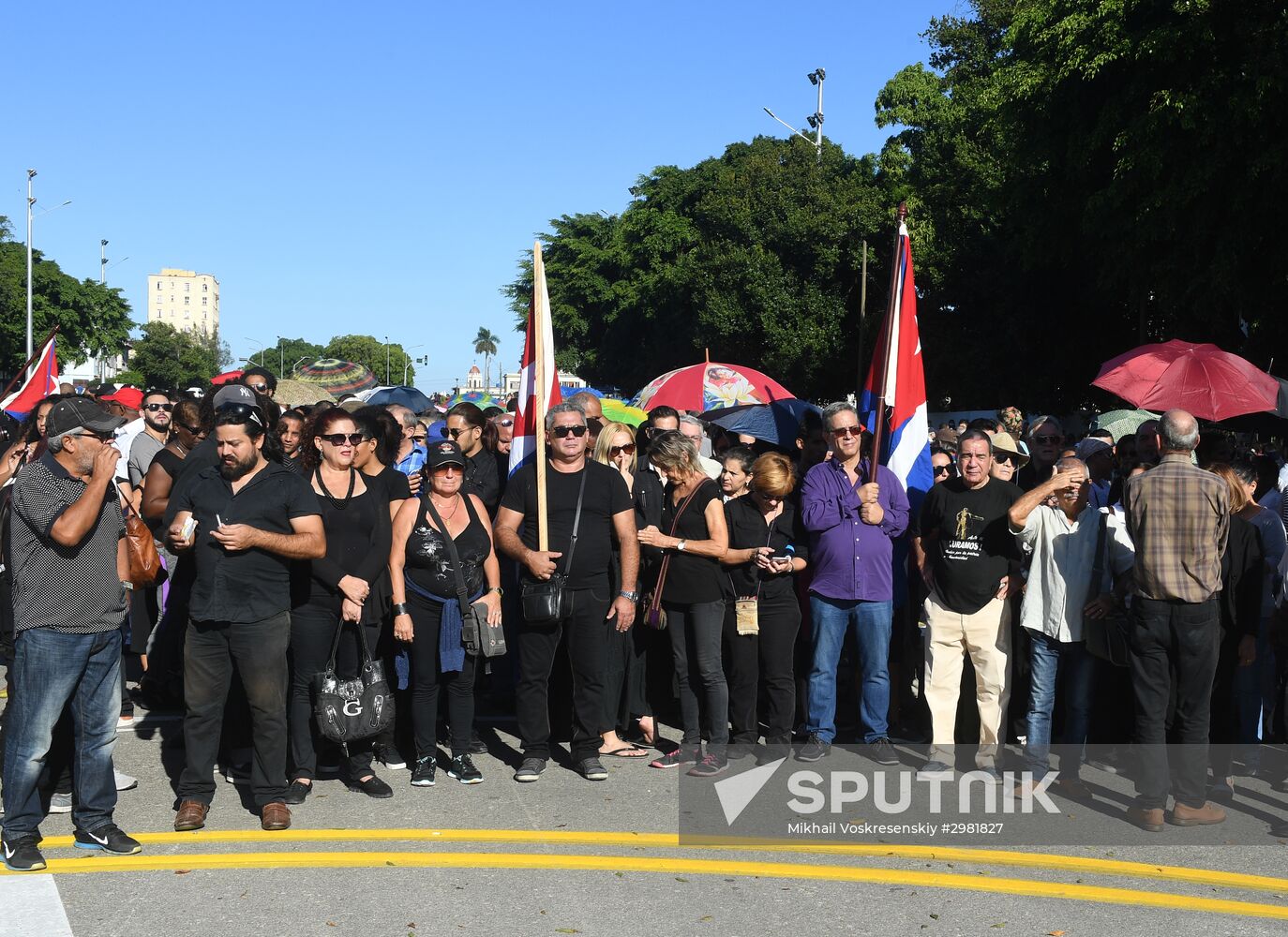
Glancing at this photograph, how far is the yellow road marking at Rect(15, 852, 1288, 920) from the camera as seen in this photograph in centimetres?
541

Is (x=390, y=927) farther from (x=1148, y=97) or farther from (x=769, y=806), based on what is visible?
(x=1148, y=97)

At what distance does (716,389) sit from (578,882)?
23.2ft

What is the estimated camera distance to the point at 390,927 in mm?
4906

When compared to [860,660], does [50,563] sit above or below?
above

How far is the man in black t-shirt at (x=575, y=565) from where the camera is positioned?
7180mm

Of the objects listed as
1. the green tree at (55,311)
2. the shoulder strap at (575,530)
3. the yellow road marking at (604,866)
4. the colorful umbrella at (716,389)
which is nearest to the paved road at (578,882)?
the yellow road marking at (604,866)

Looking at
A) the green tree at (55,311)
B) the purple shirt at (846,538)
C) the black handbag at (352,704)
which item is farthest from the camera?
the green tree at (55,311)

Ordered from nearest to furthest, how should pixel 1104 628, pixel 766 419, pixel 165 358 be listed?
1. pixel 1104 628
2. pixel 766 419
3. pixel 165 358

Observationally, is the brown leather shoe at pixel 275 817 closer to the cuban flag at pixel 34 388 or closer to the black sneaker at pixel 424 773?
the black sneaker at pixel 424 773

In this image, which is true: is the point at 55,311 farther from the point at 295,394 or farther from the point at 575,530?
the point at 575,530

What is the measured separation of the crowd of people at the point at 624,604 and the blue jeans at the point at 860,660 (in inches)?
0.6

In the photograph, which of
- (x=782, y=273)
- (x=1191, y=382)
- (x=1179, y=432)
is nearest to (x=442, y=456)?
(x=1179, y=432)

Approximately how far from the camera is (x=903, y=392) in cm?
845

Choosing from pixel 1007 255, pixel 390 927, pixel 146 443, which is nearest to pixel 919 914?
pixel 390 927
